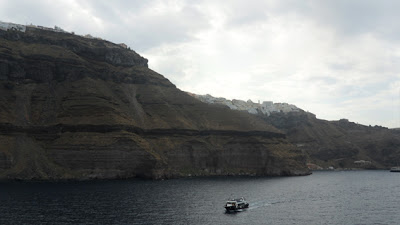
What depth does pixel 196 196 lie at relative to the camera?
140 m

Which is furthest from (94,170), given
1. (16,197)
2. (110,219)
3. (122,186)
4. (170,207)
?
(110,219)

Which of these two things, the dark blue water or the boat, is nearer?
the dark blue water

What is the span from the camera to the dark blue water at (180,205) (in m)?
98.6

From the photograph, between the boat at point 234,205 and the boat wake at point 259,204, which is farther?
the boat wake at point 259,204

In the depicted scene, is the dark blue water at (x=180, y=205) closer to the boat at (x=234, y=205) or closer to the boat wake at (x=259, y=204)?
the boat wake at (x=259, y=204)

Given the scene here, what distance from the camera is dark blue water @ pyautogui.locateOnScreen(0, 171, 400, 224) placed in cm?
9856

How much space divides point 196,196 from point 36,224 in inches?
2504

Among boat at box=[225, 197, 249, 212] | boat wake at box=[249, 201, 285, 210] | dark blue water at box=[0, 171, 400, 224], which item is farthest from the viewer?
boat wake at box=[249, 201, 285, 210]

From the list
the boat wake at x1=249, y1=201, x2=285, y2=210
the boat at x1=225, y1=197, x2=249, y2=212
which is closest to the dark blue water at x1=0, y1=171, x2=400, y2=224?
the boat wake at x1=249, y1=201, x2=285, y2=210

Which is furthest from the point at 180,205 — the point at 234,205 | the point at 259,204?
the point at 259,204

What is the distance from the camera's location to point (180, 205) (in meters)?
120

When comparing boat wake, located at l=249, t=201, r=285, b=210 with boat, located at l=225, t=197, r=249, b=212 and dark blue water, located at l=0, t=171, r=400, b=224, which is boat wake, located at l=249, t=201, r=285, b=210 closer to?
dark blue water, located at l=0, t=171, r=400, b=224

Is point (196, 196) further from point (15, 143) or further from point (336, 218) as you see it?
point (15, 143)

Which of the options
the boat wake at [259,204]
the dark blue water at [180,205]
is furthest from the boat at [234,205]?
the boat wake at [259,204]
